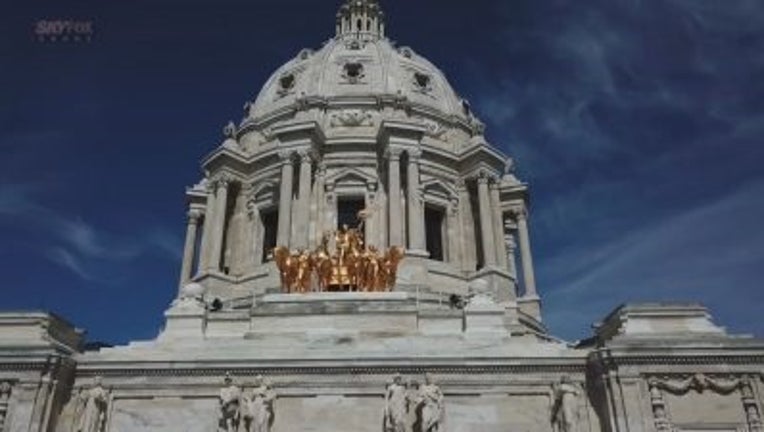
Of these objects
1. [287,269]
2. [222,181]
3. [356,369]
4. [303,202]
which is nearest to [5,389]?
[356,369]

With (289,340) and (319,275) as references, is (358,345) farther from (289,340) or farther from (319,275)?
(319,275)

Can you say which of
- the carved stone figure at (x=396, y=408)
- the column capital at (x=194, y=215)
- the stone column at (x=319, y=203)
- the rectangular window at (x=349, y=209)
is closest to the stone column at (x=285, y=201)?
the stone column at (x=319, y=203)

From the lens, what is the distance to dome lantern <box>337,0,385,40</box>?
5275 cm

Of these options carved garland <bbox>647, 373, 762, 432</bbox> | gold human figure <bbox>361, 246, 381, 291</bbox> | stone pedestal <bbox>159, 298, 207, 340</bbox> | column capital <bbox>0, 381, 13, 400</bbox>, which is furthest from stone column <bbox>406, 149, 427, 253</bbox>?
column capital <bbox>0, 381, 13, 400</bbox>

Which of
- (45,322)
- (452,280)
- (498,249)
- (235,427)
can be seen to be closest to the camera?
(235,427)

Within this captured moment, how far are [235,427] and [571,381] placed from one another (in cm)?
929

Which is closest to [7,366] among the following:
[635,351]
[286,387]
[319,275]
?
[286,387]

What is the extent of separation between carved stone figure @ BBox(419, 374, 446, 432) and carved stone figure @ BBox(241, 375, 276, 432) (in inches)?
159

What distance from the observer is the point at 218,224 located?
38.7 metres

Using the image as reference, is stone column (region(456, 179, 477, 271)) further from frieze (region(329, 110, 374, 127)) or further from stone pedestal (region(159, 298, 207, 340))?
stone pedestal (region(159, 298, 207, 340))

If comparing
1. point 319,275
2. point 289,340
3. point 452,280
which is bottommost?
point 289,340

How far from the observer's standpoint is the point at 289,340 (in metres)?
22.5

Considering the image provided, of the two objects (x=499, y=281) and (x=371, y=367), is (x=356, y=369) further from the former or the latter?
(x=499, y=281)

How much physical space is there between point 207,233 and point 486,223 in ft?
47.5
